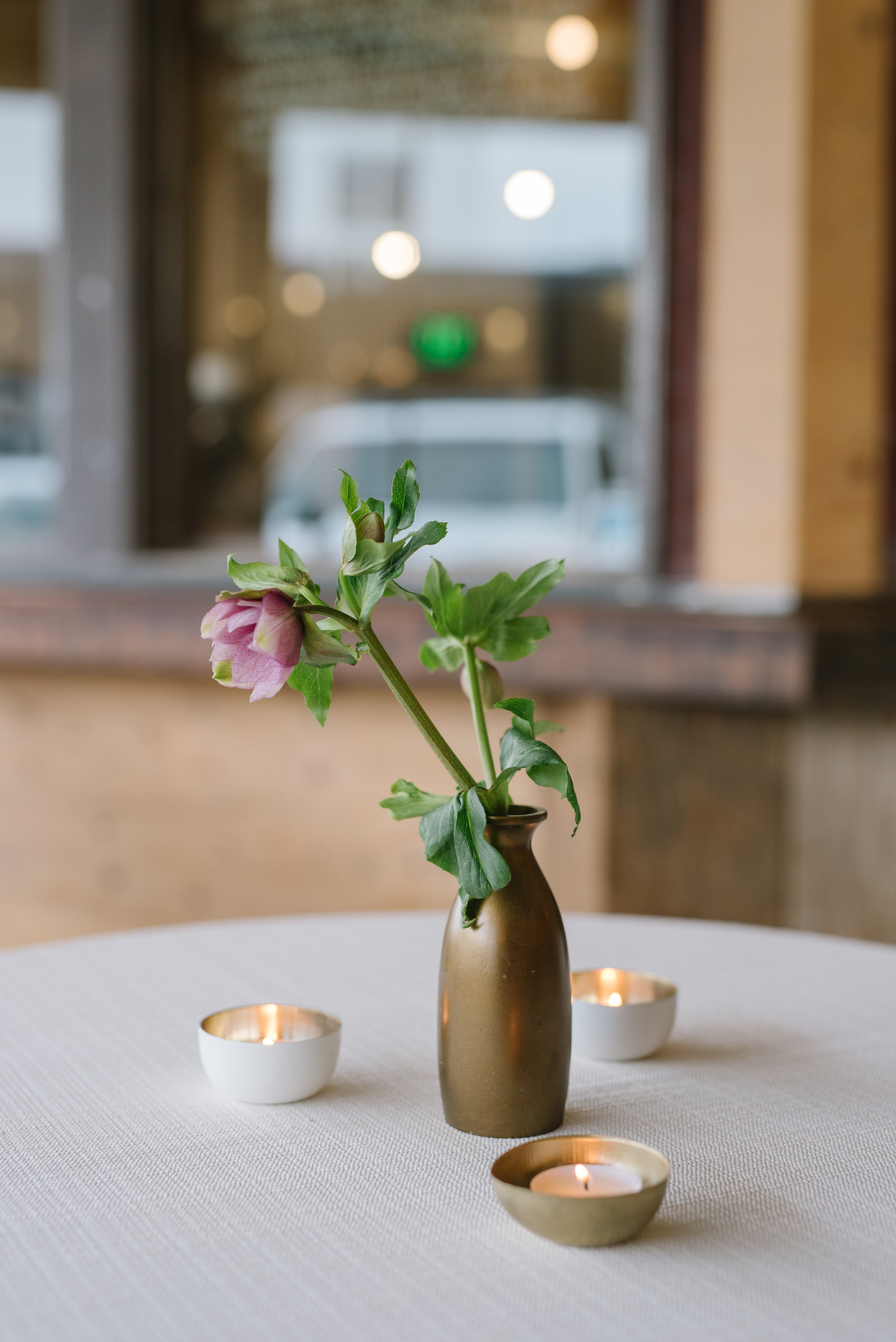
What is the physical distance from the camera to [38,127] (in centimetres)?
271

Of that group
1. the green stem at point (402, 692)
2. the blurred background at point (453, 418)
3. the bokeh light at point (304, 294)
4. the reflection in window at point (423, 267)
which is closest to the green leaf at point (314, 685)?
the green stem at point (402, 692)

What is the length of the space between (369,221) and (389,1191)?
2164mm

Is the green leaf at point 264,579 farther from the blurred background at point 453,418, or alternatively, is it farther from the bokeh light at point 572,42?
the bokeh light at point 572,42

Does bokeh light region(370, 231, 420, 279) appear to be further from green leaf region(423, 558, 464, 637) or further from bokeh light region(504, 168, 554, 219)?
green leaf region(423, 558, 464, 637)

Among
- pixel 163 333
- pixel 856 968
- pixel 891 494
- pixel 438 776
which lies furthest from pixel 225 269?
pixel 856 968

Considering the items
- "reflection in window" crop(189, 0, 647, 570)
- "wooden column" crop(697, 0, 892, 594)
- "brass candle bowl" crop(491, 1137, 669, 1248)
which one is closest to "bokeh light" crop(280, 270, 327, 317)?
"reflection in window" crop(189, 0, 647, 570)

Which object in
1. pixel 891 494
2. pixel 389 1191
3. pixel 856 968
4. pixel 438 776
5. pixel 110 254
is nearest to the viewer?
pixel 389 1191

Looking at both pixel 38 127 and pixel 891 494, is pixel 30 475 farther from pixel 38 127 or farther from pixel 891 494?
pixel 891 494

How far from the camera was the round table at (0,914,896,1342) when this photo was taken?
630mm

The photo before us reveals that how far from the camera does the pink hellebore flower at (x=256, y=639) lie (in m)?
0.74

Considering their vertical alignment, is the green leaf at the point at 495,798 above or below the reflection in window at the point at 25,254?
below

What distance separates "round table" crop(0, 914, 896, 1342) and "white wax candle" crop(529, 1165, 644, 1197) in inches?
1.0

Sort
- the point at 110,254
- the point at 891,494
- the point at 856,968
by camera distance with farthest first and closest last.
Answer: the point at 110,254 → the point at 891,494 → the point at 856,968

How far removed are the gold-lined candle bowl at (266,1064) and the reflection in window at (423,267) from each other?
5.24 ft
